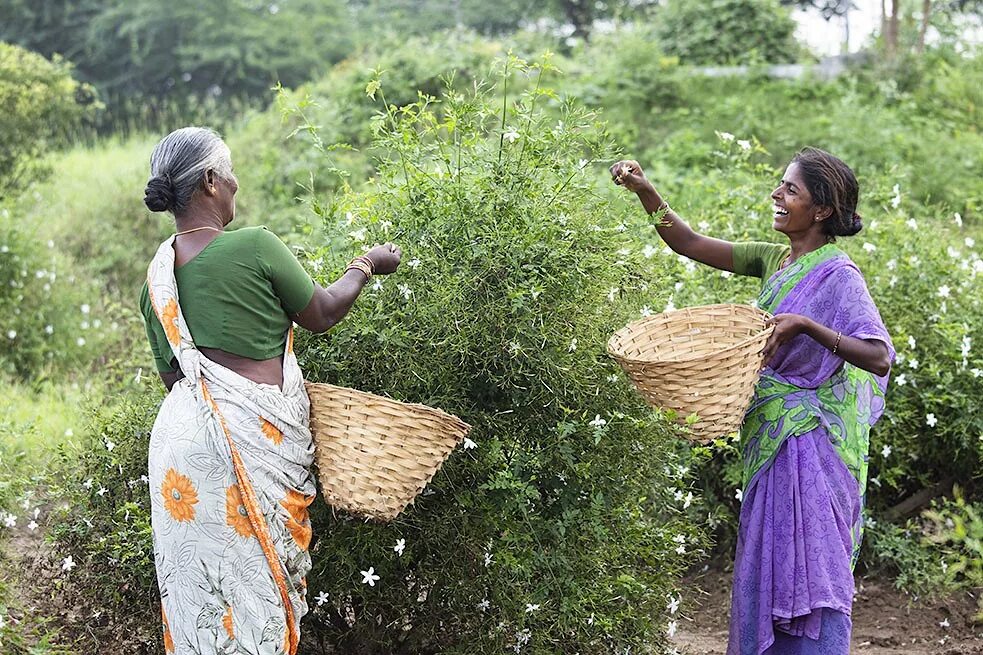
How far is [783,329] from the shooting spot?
324 centimetres

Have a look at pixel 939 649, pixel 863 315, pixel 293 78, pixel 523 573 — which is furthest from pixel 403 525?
pixel 293 78

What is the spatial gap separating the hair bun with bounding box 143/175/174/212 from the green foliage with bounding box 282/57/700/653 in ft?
2.18

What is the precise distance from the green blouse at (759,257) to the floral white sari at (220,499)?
158 cm

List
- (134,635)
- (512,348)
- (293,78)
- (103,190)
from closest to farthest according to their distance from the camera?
(512,348) < (134,635) < (103,190) < (293,78)

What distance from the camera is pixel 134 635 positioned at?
3797mm

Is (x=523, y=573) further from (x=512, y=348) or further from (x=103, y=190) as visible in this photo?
(x=103, y=190)

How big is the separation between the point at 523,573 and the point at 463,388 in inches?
22.4

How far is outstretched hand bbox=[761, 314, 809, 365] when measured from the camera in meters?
3.24

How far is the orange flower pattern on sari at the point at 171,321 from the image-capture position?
9.53ft

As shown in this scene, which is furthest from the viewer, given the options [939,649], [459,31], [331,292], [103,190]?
[459,31]

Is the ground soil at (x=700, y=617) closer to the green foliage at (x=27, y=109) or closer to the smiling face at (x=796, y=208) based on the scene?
the smiling face at (x=796, y=208)

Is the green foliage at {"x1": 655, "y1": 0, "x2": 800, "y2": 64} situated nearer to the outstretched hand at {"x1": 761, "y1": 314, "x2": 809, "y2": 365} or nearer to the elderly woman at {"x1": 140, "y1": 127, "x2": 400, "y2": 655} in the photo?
the outstretched hand at {"x1": 761, "y1": 314, "x2": 809, "y2": 365}

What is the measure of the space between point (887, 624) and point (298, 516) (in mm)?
2920

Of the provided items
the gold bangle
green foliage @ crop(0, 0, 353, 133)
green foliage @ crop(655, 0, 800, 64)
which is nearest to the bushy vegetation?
the gold bangle
